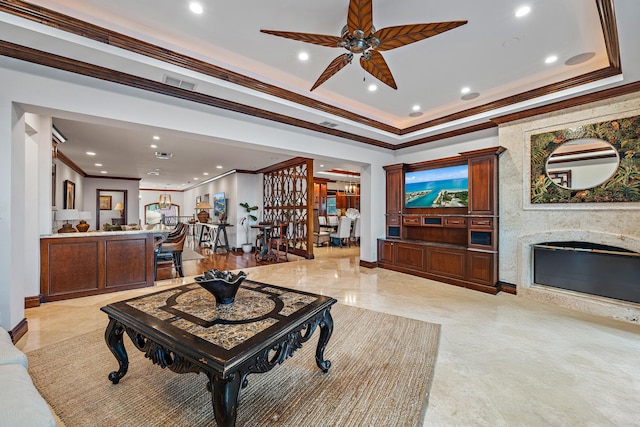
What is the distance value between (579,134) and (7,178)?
255 inches

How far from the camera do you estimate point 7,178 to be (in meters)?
2.56

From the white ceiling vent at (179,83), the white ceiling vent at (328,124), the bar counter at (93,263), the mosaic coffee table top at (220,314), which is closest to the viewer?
the mosaic coffee table top at (220,314)

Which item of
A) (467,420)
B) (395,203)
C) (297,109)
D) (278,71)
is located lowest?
(467,420)

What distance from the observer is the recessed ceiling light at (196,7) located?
2276mm

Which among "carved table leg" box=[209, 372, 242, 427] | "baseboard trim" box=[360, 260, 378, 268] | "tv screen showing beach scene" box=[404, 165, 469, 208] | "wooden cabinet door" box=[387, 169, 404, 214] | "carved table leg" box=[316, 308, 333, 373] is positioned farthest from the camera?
"baseboard trim" box=[360, 260, 378, 268]

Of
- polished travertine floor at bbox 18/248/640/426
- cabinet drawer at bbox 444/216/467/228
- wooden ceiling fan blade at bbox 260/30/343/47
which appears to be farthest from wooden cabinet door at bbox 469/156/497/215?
wooden ceiling fan blade at bbox 260/30/343/47

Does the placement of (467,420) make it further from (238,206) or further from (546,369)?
(238,206)

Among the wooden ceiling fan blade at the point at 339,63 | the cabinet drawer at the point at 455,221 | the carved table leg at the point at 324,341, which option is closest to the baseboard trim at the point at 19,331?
the carved table leg at the point at 324,341

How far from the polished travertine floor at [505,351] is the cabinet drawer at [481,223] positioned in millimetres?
1066

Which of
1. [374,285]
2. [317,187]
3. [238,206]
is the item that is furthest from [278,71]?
[317,187]

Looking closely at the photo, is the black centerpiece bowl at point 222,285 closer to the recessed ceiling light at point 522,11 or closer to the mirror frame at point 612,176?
the recessed ceiling light at point 522,11

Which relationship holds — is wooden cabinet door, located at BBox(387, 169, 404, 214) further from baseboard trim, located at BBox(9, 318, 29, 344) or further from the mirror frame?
baseboard trim, located at BBox(9, 318, 29, 344)

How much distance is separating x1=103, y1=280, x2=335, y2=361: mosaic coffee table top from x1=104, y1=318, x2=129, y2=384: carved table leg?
0.43ft

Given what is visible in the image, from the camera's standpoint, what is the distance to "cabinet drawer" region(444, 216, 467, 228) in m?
4.80
